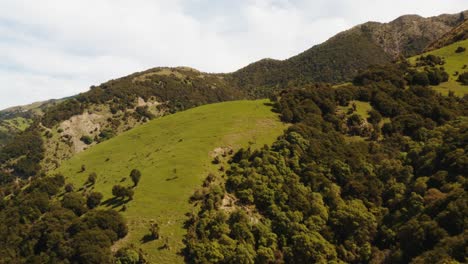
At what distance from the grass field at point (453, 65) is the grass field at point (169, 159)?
186ft

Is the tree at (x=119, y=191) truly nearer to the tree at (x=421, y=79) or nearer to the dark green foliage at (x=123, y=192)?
the dark green foliage at (x=123, y=192)

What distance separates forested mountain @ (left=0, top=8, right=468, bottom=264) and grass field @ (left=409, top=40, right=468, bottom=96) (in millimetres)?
1915

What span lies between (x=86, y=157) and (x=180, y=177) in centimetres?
4168

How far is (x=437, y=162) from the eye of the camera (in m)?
66.6

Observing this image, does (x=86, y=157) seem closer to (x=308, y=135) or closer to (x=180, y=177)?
(x=180, y=177)

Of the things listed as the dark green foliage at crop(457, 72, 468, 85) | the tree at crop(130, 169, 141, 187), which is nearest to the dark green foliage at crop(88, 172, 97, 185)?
the tree at crop(130, 169, 141, 187)

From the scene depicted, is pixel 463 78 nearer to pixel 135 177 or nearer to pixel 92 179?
pixel 135 177

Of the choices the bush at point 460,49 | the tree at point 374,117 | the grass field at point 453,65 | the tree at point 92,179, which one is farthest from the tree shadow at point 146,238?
the bush at point 460,49

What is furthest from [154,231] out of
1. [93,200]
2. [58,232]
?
[93,200]

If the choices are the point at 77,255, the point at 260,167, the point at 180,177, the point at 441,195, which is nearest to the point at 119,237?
the point at 77,255

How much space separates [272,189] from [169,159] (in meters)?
22.3

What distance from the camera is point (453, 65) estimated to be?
12575 centimetres

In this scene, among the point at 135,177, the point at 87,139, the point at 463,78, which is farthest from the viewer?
the point at 87,139

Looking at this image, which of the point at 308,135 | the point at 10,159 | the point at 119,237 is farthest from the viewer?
the point at 10,159
